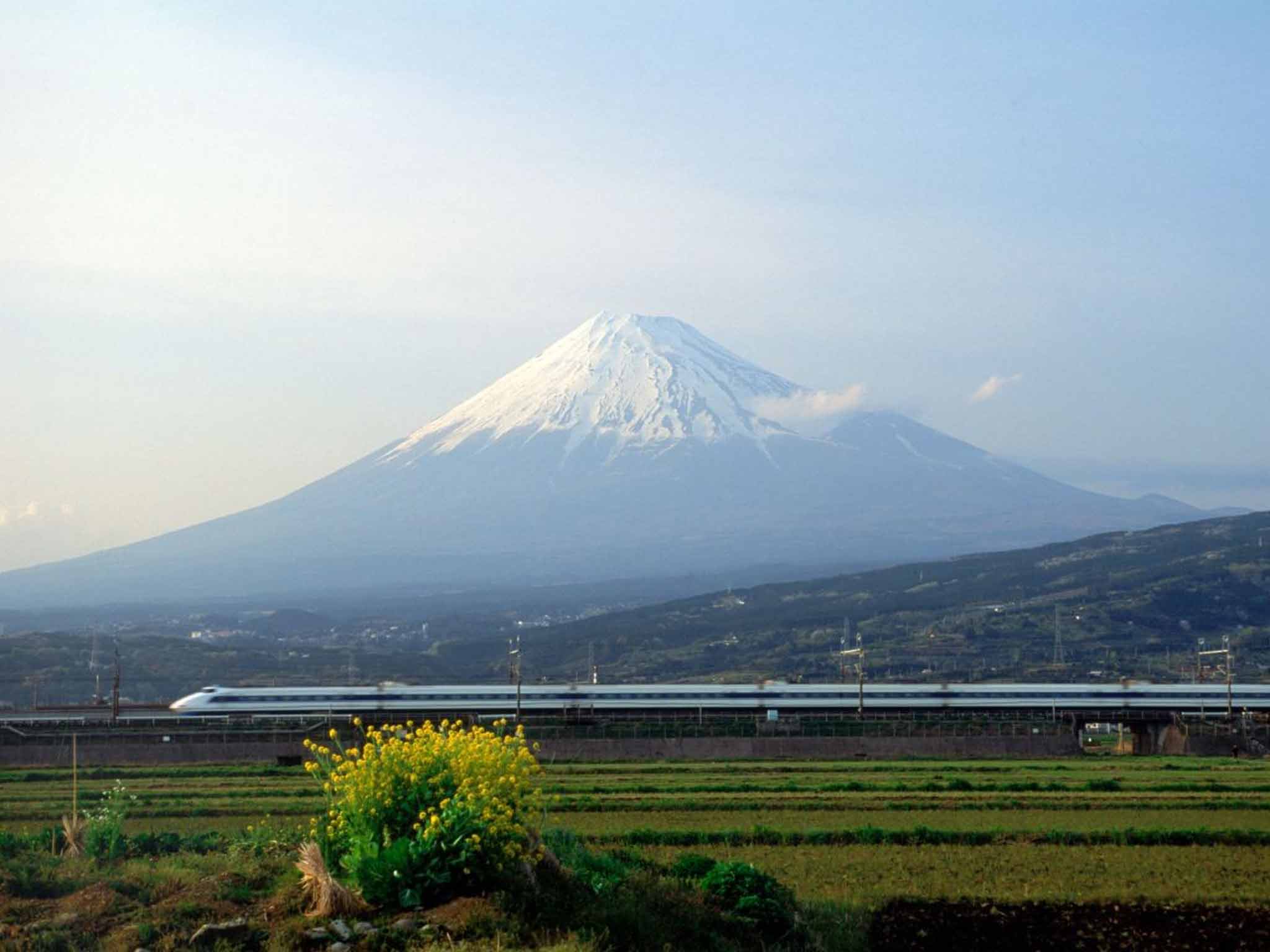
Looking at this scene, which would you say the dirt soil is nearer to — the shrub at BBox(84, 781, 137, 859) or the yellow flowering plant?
the yellow flowering plant

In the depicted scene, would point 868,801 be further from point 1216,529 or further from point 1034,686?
point 1216,529

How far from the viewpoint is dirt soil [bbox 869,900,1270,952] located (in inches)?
651

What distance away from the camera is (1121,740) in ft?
198

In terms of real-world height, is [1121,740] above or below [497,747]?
below

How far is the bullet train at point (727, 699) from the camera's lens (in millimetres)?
67938

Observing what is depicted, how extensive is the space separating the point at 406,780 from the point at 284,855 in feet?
8.52

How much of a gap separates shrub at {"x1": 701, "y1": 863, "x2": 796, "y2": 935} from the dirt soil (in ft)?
3.50

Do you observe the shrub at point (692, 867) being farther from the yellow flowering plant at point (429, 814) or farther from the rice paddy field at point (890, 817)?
the yellow flowering plant at point (429, 814)

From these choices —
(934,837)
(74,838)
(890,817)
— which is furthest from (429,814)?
(890,817)

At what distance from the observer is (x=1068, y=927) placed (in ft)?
57.0

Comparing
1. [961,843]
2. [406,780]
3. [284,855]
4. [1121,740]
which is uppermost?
[406,780]

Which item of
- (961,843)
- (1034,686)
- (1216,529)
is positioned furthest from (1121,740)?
(1216,529)

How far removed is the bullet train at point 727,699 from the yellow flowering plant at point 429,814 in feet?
173

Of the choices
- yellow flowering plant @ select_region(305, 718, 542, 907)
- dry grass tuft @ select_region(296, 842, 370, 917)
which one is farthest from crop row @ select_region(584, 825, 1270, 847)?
dry grass tuft @ select_region(296, 842, 370, 917)
